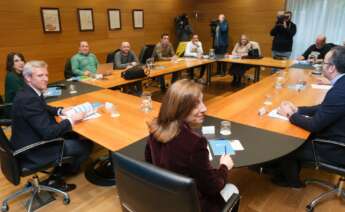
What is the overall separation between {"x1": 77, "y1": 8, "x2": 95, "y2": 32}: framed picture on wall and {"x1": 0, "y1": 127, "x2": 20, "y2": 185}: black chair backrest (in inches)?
174

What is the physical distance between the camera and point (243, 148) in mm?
1636

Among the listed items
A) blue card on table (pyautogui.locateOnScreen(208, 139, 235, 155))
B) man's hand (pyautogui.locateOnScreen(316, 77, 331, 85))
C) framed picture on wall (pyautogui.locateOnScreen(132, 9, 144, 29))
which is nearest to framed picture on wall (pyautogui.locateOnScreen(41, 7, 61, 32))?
framed picture on wall (pyautogui.locateOnScreen(132, 9, 144, 29))

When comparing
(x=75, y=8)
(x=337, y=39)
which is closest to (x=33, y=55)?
(x=75, y=8)

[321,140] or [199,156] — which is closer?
[199,156]

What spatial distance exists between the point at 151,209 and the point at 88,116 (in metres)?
1.46

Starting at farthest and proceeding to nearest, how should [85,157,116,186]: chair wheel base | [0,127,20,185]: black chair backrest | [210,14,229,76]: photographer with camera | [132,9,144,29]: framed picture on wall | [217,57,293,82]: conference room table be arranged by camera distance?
→ 1. [210,14,229,76]: photographer with camera
2. [132,9,144,29]: framed picture on wall
3. [217,57,293,82]: conference room table
4. [85,157,116,186]: chair wheel base
5. [0,127,20,185]: black chair backrest

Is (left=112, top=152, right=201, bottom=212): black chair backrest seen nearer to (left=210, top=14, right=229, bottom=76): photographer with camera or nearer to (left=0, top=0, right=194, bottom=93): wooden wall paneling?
(left=0, top=0, right=194, bottom=93): wooden wall paneling

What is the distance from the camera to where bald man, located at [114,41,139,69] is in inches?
183

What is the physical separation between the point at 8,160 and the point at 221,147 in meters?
1.55

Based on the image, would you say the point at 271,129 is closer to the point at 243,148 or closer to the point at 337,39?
the point at 243,148

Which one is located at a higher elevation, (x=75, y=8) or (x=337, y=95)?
(x=75, y=8)

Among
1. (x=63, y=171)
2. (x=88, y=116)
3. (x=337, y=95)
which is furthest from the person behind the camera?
(x=63, y=171)

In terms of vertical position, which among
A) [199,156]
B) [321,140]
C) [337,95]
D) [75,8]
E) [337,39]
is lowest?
[321,140]

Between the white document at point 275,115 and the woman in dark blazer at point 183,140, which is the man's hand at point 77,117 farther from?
the white document at point 275,115
